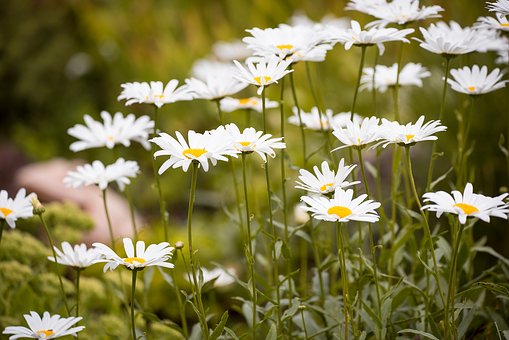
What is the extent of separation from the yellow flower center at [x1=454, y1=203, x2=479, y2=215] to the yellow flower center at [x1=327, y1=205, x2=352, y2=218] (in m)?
0.17

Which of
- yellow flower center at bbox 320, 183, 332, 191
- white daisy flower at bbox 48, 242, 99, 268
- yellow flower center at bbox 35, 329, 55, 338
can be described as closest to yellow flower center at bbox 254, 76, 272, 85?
yellow flower center at bbox 320, 183, 332, 191

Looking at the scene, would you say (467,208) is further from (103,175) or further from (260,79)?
(103,175)

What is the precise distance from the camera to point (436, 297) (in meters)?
1.37

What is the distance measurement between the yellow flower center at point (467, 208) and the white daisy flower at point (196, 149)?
1.23 feet

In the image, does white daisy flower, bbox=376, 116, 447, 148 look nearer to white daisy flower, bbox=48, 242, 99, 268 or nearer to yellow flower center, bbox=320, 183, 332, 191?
yellow flower center, bbox=320, 183, 332, 191

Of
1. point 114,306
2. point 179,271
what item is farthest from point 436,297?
point 179,271

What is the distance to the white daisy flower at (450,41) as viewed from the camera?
1.25 meters

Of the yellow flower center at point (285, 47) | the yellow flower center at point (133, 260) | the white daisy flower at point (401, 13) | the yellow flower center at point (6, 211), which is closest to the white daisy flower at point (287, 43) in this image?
the yellow flower center at point (285, 47)

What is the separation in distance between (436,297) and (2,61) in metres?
3.63

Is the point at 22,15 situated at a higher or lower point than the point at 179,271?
higher

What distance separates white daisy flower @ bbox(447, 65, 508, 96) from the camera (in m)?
1.31

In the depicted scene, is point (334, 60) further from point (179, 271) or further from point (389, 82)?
point (389, 82)

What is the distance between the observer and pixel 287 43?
1.32 meters

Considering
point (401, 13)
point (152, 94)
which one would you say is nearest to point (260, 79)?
point (152, 94)
